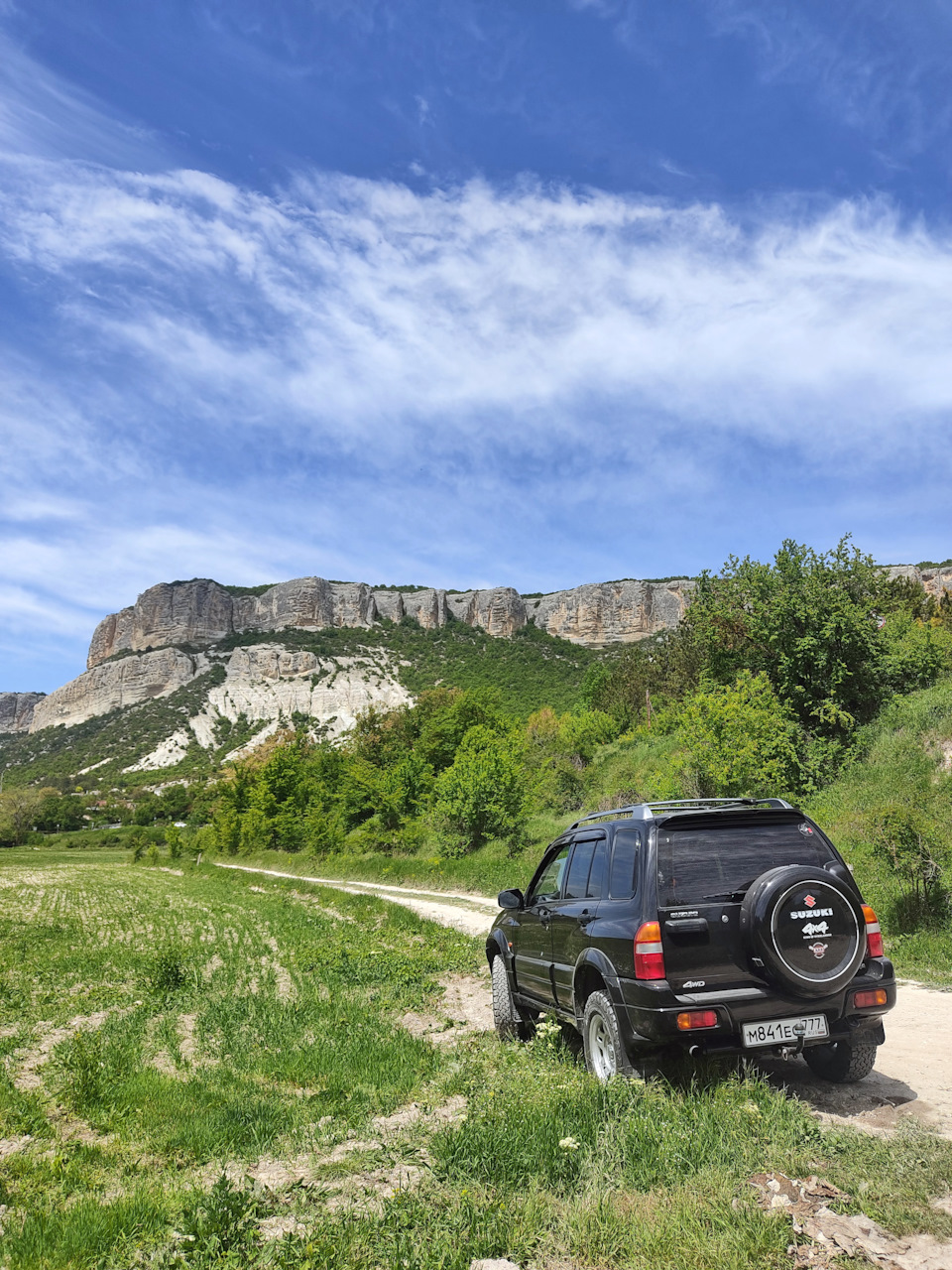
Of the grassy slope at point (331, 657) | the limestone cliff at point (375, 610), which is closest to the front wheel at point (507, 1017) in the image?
the grassy slope at point (331, 657)

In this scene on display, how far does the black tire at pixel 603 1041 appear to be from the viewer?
5.30 m

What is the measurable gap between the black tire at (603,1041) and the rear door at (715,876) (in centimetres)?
61

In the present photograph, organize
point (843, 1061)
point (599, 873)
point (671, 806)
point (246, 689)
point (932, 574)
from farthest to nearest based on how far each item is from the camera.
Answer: point (246, 689) → point (932, 574) → point (671, 806) → point (599, 873) → point (843, 1061)

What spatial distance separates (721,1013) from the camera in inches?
202

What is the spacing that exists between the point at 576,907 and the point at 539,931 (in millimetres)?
859

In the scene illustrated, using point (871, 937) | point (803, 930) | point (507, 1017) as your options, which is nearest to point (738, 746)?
point (507, 1017)

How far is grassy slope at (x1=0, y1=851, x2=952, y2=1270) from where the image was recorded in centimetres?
350

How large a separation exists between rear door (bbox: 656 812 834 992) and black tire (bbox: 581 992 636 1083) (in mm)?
615

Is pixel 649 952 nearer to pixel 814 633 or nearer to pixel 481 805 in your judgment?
pixel 814 633

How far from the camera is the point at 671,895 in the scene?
546 cm

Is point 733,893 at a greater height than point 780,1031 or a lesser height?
greater

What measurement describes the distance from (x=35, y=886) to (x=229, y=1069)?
118 feet

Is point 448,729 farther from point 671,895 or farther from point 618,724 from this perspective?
point 671,895

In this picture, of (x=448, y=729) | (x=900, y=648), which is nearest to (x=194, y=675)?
(x=448, y=729)
